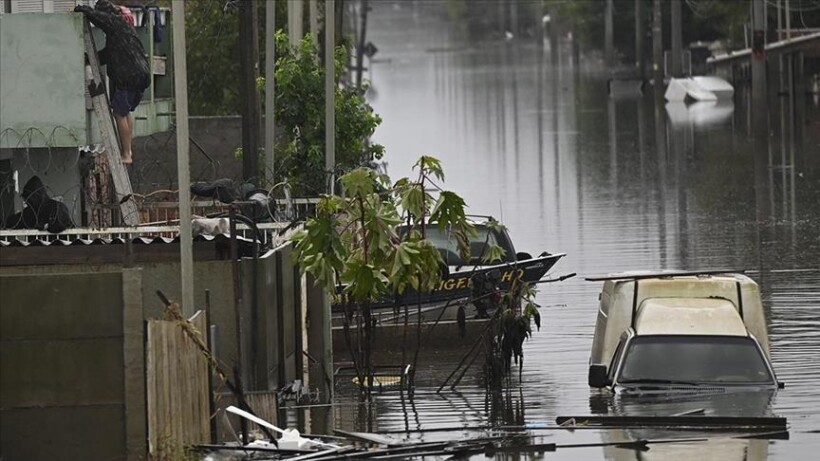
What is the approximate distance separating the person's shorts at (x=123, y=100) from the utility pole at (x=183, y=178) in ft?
16.7

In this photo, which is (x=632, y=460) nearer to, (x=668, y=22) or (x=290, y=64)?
(x=290, y=64)

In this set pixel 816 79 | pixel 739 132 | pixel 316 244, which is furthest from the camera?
pixel 816 79

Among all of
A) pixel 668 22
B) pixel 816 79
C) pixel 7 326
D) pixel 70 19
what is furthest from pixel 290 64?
pixel 668 22

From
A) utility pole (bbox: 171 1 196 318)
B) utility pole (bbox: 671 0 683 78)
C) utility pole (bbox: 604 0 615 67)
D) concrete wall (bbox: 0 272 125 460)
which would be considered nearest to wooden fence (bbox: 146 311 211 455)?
concrete wall (bbox: 0 272 125 460)

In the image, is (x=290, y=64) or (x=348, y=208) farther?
(x=290, y=64)

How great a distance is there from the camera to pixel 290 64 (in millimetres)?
28734

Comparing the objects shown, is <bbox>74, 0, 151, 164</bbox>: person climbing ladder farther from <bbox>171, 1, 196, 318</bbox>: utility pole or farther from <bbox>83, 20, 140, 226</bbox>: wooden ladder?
<bbox>171, 1, 196, 318</bbox>: utility pole

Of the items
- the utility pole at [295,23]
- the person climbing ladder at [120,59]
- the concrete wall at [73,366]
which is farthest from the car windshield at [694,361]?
the utility pole at [295,23]

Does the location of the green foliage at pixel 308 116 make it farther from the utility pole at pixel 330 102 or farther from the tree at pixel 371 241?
the tree at pixel 371 241

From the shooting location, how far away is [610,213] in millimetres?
41031

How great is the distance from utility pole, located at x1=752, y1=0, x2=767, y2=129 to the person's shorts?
181ft

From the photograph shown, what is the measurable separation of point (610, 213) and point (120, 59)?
2160 centimetres

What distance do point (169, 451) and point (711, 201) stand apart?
1142 inches

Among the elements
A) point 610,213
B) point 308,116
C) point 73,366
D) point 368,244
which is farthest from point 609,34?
point 73,366
